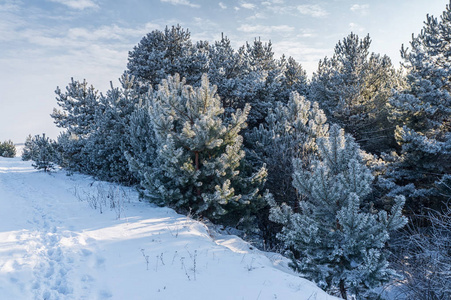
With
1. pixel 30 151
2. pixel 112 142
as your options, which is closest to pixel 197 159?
pixel 112 142

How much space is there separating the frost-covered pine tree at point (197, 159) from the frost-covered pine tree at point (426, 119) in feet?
21.5

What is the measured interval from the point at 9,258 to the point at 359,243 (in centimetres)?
666

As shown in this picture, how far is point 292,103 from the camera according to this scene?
11344 mm

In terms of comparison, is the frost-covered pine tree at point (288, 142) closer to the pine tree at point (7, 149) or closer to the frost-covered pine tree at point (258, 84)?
the frost-covered pine tree at point (258, 84)

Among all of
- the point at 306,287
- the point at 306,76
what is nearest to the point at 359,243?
the point at 306,287

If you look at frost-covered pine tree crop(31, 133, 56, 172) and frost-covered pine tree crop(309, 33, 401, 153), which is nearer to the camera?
frost-covered pine tree crop(31, 133, 56, 172)

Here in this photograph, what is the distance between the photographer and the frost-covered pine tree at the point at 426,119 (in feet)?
33.0

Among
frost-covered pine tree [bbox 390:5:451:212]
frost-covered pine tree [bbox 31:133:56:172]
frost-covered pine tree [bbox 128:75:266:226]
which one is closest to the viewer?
frost-covered pine tree [bbox 128:75:266:226]

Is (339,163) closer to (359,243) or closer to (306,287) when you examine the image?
(359,243)

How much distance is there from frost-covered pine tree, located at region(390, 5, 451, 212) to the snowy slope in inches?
289

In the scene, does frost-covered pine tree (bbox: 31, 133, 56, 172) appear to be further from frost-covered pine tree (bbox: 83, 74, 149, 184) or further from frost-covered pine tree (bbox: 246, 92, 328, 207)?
frost-covered pine tree (bbox: 246, 92, 328, 207)

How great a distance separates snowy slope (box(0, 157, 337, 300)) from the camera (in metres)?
4.02

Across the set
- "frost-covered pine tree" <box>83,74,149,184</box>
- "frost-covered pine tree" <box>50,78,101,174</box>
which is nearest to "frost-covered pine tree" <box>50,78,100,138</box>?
"frost-covered pine tree" <box>50,78,101,174</box>

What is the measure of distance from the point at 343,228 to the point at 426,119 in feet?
30.0
